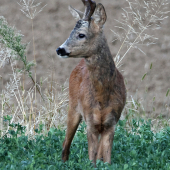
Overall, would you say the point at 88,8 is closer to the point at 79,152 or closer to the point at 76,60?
the point at 79,152

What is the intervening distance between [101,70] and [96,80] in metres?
0.13

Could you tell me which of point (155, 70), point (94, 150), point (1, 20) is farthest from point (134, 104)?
point (1, 20)

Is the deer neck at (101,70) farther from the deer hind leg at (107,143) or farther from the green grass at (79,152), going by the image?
the green grass at (79,152)

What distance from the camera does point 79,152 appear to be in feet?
18.1

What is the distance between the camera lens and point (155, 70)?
7.51 metres

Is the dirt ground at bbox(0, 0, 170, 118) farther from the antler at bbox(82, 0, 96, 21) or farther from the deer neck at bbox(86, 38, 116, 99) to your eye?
the antler at bbox(82, 0, 96, 21)

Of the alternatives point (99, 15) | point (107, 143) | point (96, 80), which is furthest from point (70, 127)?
point (99, 15)

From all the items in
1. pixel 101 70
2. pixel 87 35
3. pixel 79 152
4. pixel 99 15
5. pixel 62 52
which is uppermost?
pixel 99 15

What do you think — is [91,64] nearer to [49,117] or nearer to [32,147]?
[32,147]

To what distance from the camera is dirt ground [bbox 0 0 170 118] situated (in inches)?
294

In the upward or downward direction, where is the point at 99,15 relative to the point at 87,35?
upward

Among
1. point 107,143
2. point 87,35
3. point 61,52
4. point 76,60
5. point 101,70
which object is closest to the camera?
point 61,52

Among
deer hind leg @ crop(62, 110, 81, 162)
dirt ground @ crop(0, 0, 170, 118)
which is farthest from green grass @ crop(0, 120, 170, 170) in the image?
dirt ground @ crop(0, 0, 170, 118)

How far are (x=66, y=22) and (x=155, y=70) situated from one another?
1.89m
